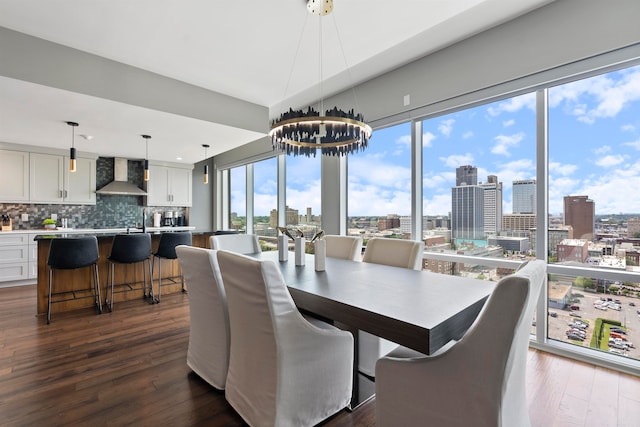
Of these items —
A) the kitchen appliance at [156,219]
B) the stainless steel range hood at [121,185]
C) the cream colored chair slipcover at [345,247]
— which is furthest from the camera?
the kitchen appliance at [156,219]

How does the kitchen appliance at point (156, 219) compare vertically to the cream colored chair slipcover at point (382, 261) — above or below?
above

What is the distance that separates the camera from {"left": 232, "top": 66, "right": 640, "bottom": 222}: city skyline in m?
2.39

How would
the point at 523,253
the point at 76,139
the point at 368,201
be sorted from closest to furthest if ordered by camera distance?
the point at 523,253 < the point at 368,201 < the point at 76,139

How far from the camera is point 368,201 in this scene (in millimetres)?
4227

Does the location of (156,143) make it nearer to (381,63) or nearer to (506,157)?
(381,63)

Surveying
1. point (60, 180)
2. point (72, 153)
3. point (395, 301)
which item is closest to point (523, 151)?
point (395, 301)

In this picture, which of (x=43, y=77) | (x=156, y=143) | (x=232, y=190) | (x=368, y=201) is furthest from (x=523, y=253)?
(x=232, y=190)

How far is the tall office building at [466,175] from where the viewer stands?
3.20 m

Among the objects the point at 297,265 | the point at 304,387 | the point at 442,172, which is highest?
the point at 442,172

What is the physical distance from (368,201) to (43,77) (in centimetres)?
375

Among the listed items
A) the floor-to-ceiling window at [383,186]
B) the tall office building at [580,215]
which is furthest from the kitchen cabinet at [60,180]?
the tall office building at [580,215]

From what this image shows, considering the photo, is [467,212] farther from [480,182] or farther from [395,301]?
[395,301]

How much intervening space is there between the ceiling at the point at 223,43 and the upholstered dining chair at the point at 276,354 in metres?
2.18

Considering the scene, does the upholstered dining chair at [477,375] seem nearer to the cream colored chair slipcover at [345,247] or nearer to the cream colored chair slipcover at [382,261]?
→ the cream colored chair slipcover at [382,261]
